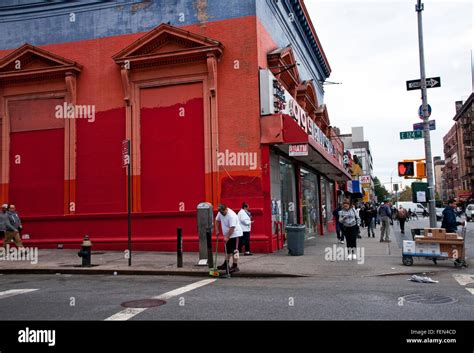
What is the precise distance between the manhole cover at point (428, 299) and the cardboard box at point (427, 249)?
3.91 metres

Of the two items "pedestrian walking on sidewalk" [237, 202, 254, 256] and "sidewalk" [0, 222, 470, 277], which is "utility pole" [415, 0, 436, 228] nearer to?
"sidewalk" [0, 222, 470, 277]

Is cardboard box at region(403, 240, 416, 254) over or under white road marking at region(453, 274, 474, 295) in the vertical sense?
over

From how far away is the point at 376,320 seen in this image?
6402 mm

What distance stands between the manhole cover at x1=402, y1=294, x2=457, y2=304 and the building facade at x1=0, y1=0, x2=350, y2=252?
7.59 m

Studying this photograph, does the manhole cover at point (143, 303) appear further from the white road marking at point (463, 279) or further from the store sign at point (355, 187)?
the store sign at point (355, 187)

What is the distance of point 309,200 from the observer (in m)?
24.1

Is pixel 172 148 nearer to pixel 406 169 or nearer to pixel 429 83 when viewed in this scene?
pixel 406 169

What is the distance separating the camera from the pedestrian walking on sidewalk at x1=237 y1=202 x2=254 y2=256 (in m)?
14.7

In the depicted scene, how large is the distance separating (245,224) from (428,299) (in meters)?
7.47

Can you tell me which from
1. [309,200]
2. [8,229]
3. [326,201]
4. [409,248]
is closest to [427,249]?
[409,248]

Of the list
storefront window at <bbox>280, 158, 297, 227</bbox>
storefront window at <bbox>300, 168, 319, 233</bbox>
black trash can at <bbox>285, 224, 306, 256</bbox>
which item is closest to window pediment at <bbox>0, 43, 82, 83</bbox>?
storefront window at <bbox>280, 158, 297, 227</bbox>

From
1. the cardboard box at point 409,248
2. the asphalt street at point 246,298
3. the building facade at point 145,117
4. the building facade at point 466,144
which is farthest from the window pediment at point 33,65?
the building facade at point 466,144

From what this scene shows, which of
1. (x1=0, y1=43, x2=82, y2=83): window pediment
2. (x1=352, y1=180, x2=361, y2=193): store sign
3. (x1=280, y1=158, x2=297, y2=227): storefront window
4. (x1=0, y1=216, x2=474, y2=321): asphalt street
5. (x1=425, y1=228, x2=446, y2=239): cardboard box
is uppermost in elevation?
(x1=0, y1=43, x2=82, y2=83): window pediment

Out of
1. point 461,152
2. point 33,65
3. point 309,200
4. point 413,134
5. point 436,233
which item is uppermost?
point 461,152
